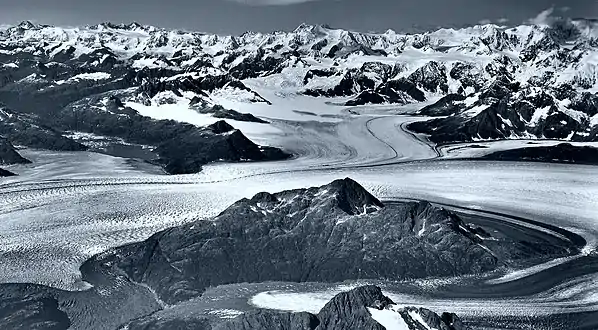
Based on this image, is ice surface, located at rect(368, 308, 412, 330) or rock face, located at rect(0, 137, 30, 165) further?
rock face, located at rect(0, 137, 30, 165)

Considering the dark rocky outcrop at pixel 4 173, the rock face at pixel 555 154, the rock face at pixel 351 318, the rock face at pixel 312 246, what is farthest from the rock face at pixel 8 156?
the rock face at pixel 555 154

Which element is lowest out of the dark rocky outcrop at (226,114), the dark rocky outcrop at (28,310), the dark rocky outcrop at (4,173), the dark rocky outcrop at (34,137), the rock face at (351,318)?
the dark rocky outcrop at (28,310)

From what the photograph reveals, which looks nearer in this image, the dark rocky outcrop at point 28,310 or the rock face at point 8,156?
the dark rocky outcrop at point 28,310

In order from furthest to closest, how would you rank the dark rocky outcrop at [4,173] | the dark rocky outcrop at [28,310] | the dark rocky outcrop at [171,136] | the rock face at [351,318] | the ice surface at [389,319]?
the dark rocky outcrop at [171,136] < the dark rocky outcrop at [4,173] < the dark rocky outcrop at [28,310] < the rock face at [351,318] < the ice surface at [389,319]

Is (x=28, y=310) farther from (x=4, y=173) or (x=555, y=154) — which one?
(x=555, y=154)

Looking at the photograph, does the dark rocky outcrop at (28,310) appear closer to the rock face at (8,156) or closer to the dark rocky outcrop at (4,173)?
the dark rocky outcrop at (4,173)

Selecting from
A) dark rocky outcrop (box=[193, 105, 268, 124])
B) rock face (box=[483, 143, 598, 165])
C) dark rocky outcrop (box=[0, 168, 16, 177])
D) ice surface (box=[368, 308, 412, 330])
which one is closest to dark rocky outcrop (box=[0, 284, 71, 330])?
ice surface (box=[368, 308, 412, 330])

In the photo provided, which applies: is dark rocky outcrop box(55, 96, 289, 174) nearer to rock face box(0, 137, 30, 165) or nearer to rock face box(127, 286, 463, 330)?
rock face box(0, 137, 30, 165)
